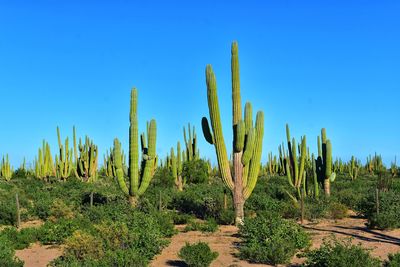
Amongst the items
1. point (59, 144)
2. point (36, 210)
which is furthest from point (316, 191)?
point (59, 144)

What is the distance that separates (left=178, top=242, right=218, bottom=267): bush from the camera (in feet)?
31.4

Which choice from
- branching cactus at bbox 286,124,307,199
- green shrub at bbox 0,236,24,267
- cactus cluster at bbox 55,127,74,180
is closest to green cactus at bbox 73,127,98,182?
cactus cluster at bbox 55,127,74,180

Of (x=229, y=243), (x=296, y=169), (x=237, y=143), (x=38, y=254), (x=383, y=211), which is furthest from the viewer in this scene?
(x=296, y=169)

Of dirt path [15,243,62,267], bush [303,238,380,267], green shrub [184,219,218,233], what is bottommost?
dirt path [15,243,62,267]

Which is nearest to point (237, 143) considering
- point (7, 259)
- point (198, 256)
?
point (198, 256)

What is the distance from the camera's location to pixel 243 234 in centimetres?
1215

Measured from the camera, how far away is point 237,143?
14.8 metres

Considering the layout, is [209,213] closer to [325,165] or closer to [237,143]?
[237,143]

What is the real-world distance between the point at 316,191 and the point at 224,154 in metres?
Answer: 7.32

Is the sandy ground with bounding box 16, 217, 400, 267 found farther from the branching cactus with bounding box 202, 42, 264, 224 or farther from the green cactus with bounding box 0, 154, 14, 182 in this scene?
the green cactus with bounding box 0, 154, 14, 182

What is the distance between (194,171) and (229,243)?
18.3 meters

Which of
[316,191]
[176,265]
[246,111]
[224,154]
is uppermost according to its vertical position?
[246,111]

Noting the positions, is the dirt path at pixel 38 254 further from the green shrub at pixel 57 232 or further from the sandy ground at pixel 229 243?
the green shrub at pixel 57 232

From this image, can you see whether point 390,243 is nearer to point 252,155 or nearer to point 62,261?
point 252,155
